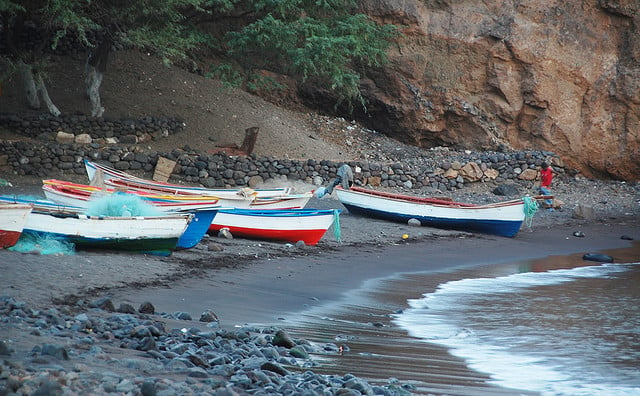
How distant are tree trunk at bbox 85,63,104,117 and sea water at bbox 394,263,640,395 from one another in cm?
1341

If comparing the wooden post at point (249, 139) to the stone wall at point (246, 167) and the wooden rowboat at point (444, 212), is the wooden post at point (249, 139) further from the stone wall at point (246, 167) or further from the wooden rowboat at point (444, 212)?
the wooden rowboat at point (444, 212)

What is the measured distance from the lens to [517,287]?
43.9 ft

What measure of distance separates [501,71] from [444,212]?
1292 centimetres

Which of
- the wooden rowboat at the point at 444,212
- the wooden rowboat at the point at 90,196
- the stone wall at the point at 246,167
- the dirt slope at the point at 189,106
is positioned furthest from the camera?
the dirt slope at the point at 189,106

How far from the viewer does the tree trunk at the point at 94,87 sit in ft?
75.4

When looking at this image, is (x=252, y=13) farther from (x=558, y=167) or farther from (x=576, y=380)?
(x=576, y=380)

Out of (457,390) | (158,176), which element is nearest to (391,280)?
(457,390)

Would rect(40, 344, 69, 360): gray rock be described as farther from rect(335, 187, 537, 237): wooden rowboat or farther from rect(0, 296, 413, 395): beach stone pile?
rect(335, 187, 537, 237): wooden rowboat

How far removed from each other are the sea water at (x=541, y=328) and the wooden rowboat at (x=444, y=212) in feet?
14.0

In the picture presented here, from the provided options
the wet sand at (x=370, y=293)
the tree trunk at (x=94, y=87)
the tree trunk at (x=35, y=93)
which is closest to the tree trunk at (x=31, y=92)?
the tree trunk at (x=35, y=93)

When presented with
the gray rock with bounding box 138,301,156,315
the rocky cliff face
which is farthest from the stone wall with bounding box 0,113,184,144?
the gray rock with bounding box 138,301,156,315

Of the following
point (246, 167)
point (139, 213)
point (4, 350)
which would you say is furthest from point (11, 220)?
point (246, 167)

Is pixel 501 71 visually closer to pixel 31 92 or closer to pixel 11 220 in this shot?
pixel 31 92

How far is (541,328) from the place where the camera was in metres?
9.92
